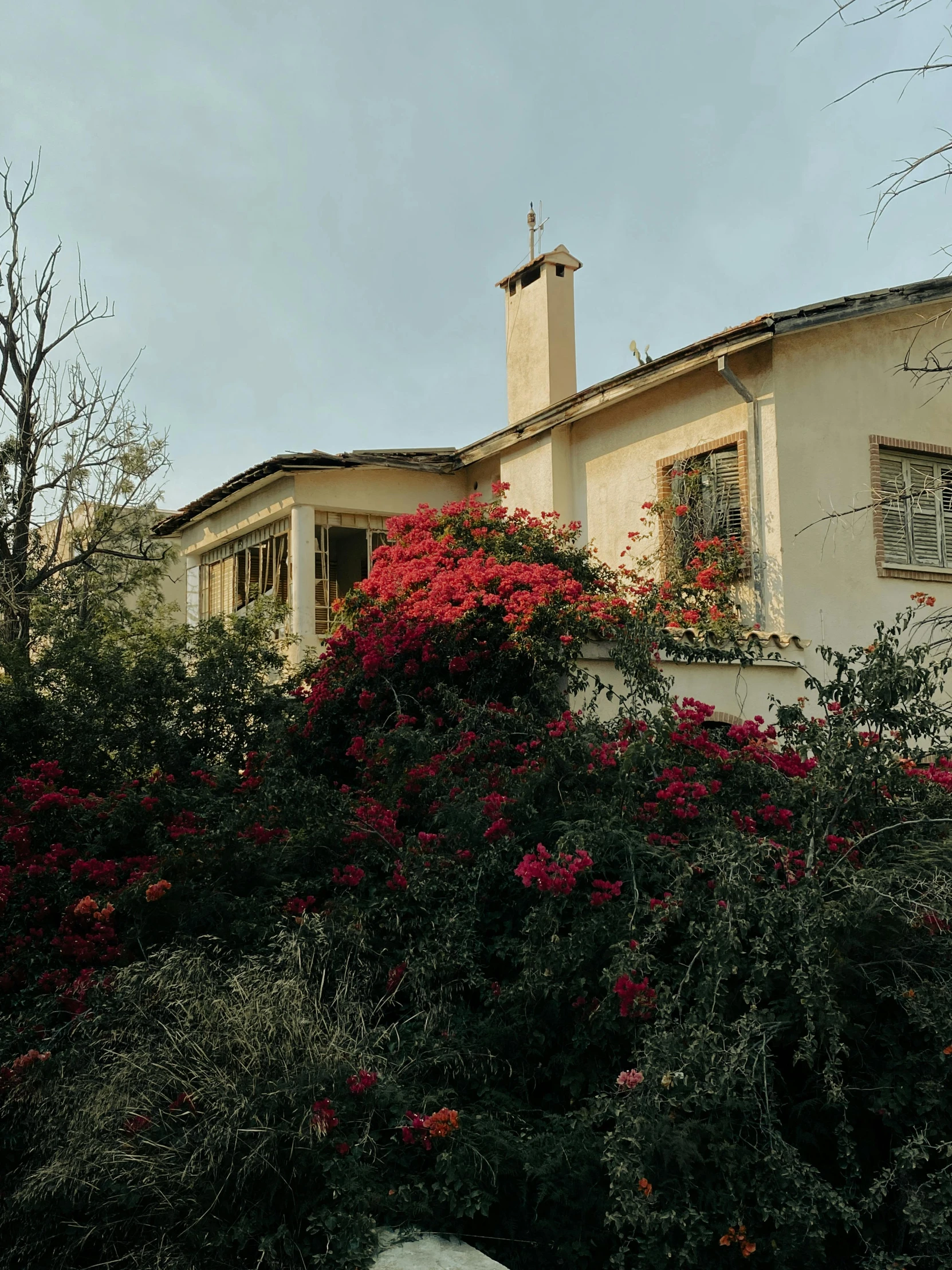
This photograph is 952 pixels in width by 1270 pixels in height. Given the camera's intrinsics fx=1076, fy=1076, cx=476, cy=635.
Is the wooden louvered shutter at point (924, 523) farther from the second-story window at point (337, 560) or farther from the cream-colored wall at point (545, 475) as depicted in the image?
the second-story window at point (337, 560)

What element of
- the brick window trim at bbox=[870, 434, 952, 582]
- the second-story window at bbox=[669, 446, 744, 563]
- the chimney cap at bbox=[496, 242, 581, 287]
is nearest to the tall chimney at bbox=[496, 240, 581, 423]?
the chimney cap at bbox=[496, 242, 581, 287]

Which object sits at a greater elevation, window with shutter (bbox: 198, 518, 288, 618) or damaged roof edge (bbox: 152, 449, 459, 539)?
damaged roof edge (bbox: 152, 449, 459, 539)

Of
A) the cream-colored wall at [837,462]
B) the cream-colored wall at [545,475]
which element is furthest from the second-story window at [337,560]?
the cream-colored wall at [837,462]

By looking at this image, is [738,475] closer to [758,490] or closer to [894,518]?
[758,490]

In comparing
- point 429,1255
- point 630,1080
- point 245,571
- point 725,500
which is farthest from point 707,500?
point 429,1255

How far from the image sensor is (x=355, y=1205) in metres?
3.75

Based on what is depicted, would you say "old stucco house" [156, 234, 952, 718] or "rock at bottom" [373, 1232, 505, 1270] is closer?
"rock at bottom" [373, 1232, 505, 1270]

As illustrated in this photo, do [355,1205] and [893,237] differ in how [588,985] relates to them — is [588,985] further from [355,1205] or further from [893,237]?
[893,237]

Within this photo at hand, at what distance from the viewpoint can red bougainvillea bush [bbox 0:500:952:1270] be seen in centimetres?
386

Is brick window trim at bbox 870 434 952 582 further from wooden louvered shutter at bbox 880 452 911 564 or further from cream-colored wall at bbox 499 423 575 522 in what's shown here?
cream-colored wall at bbox 499 423 575 522

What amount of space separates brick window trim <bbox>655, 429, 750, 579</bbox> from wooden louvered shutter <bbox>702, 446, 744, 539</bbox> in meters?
0.07

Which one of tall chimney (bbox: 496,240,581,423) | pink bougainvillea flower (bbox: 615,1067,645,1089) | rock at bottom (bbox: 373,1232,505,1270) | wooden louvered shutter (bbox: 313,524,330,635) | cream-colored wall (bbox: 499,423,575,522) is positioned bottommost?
rock at bottom (bbox: 373,1232,505,1270)

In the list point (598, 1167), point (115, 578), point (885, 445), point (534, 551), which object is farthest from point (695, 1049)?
point (115, 578)

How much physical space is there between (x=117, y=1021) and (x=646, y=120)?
7.11 meters
